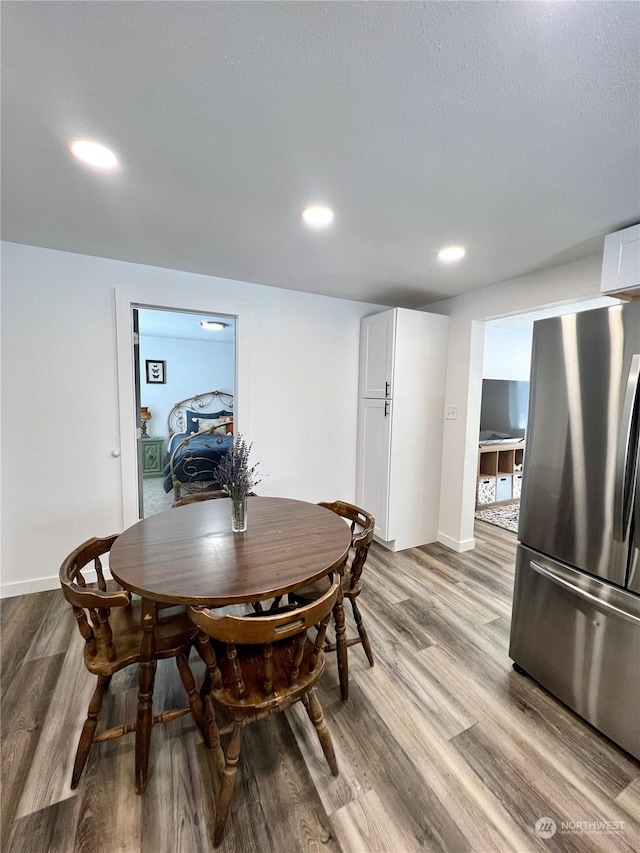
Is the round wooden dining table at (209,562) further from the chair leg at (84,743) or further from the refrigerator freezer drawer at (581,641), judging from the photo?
the refrigerator freezer drawer at (581,641)

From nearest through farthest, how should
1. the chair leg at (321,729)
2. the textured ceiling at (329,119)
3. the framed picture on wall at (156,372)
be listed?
the textured ceiling at (329,119), the chair leg at (321,729), the framed picture on wall at (156,372)

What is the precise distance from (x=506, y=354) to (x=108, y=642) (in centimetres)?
546

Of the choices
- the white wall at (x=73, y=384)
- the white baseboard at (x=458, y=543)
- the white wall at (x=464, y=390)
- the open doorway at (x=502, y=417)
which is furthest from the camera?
the open doorway at (x=502, y=417)

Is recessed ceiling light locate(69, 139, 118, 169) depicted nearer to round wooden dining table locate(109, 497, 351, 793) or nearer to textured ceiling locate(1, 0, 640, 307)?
textured ceiling locate(1, 0, 640, 307)

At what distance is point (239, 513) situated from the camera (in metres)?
1.76

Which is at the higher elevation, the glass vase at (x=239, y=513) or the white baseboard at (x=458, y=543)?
the glass vase at (x=239, y=513)

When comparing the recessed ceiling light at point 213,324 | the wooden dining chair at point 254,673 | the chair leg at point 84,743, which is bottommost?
the chair leg at point 84,743

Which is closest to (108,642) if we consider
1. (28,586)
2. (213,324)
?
(28,586)

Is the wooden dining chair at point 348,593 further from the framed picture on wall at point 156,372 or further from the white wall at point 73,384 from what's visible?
the framed picture on wall at point 156,372

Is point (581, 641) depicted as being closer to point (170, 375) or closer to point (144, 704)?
point (144, 704)

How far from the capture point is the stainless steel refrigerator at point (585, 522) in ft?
4.82

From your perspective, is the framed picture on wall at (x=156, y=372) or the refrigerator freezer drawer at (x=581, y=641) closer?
the refrigerator freezer drawer at (x=581, y=641)

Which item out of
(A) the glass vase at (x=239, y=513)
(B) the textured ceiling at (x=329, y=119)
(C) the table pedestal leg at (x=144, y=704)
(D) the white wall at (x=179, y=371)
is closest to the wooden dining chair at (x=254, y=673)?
(C) the table pedestal leg at (x=144, y=704)

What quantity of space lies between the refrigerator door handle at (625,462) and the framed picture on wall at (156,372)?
6298 mm
